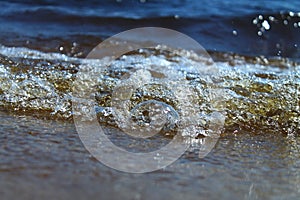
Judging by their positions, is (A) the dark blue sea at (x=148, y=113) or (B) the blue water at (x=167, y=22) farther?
(B) the blue water at (x=167, y=22)

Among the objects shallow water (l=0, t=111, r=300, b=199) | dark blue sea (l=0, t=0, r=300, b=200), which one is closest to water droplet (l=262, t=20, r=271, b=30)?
dark blue sea (l=0, t=0, r=300, b=200)

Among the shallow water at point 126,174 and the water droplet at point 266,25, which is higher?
the water droplet at point 266,25

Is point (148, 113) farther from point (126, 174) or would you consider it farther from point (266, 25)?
point (266, 25)

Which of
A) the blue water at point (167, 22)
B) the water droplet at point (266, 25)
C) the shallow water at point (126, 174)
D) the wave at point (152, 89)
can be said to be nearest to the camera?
the shallow water at point (126, 174)

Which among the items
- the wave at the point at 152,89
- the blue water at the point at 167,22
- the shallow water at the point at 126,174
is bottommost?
the shallow water at the point at 126,174

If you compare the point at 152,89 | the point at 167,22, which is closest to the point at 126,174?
the point at 152,89

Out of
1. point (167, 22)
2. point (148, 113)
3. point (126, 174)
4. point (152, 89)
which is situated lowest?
point (126, 174)

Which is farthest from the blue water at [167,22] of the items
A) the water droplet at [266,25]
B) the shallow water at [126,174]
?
the shallow water at [126,174]

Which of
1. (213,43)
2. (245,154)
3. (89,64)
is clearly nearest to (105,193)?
(245,154)

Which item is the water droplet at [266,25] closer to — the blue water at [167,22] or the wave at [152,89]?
the blue water at [167,22]
